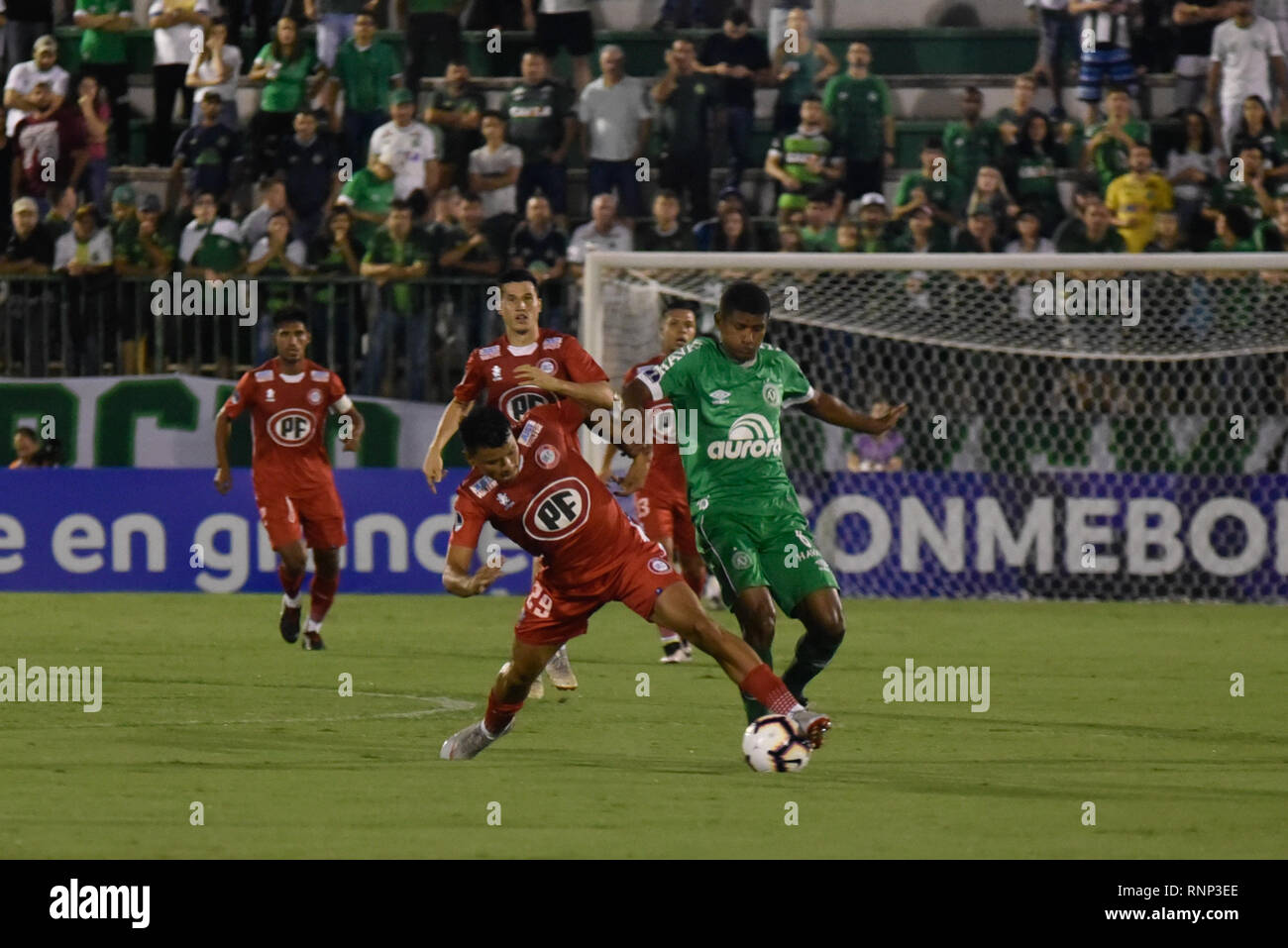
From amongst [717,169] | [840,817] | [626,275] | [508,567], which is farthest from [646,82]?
[840,817]

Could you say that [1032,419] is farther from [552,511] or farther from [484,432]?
[484,432]

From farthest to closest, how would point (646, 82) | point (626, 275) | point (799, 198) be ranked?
point (646, 82) < point (799, 198) < point (626, 275)

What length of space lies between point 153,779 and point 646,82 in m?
13.6

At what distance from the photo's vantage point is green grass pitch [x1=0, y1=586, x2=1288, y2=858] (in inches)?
304

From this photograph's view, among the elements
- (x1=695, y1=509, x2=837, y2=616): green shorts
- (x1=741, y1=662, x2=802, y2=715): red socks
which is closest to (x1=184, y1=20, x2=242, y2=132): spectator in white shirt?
(x1=695, y1=509, x2=837, y2=616): green shorts

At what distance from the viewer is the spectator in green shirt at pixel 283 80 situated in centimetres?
2072

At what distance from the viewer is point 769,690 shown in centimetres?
887

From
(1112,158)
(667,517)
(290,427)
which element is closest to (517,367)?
(667,517)

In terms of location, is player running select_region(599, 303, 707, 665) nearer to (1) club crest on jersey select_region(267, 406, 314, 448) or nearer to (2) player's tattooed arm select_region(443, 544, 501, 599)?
(1) club crest on jersey select_region(267, 406, 314, 448)

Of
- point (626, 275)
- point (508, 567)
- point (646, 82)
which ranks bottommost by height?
point (508, 567)

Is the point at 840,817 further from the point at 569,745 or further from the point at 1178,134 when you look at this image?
the point at 1178,134

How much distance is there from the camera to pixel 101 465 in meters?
18.6

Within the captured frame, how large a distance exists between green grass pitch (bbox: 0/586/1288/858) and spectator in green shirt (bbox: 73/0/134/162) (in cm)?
743

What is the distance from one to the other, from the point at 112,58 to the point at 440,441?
11863 mm
